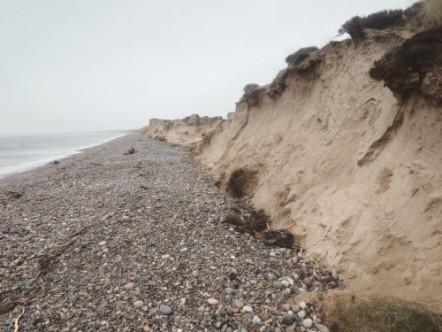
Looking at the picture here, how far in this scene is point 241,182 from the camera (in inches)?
365

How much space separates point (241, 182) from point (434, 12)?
21.0 feet

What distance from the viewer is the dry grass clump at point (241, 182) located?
8.99 m

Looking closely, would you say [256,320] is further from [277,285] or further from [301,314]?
[277,285]

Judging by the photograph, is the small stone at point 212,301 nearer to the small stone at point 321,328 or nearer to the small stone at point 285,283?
the small stone at point 285,283

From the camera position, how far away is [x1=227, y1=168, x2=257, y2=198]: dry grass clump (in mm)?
8992

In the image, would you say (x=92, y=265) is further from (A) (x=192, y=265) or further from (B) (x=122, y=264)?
(A) (x=192, y=265)

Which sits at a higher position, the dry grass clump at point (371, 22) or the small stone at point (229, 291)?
the dry grass clump at point (371, 22)

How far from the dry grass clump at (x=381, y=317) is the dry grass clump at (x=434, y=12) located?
457cm

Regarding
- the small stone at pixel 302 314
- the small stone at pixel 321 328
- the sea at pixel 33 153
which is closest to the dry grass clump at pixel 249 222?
the small stone at pixel 302 314

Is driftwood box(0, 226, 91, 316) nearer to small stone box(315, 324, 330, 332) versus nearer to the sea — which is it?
small stone box(315, 324, 330, 332)

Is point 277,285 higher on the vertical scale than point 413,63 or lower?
lower

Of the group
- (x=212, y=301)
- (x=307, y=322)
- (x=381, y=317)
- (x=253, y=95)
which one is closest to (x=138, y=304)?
(x=212, y=301)

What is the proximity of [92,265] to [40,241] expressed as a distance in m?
2.18

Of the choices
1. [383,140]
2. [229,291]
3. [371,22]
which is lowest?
[229,291]
